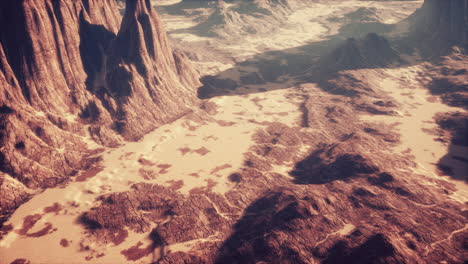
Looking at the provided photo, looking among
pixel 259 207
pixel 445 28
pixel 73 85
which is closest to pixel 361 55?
pixel 445 28

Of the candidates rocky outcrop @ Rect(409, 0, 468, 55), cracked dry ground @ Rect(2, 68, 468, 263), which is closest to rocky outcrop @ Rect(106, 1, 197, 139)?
cracked dry ground @ Rect(2, 68, 468, 263)

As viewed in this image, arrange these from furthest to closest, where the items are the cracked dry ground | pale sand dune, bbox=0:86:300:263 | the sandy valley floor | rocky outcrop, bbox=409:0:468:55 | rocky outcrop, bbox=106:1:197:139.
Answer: rocky outcrop, bbox=409:0:468:55, rocky outcrop, bbox=106:1:197:139, the sandy valley floor, pale sand dune, bbox=0:86:300:263, the cracked dry ground

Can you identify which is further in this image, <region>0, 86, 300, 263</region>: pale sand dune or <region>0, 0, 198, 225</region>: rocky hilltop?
<region>0, 0, 198, 225</region>: rocky hilltop

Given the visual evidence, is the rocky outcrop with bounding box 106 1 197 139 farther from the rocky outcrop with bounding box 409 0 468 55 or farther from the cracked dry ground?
the rocky outcrop with bounding box 409 0 468 55

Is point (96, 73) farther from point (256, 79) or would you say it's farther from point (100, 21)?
point (256, 79)

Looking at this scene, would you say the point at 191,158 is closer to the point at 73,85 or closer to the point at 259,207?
the point at 259,207
